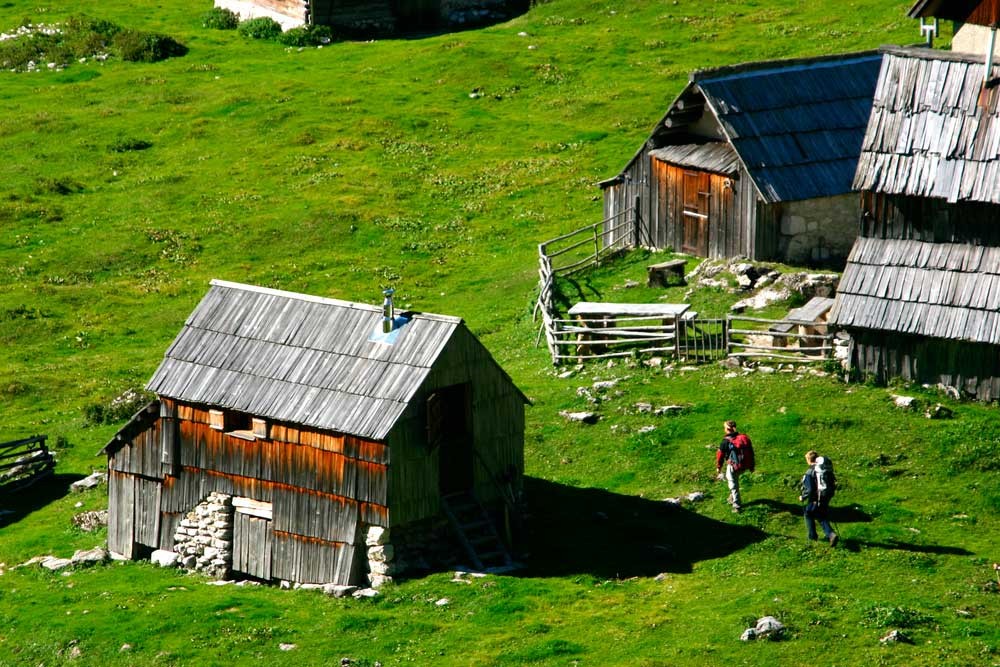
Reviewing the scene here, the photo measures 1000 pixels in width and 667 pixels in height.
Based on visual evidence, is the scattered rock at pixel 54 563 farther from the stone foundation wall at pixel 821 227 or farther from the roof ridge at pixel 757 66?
the stone foundation wall at pixel 821 227

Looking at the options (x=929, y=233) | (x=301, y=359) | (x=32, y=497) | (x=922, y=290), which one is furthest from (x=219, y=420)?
(x=929, y=233)

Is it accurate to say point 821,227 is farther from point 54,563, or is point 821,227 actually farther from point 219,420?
point 54,563

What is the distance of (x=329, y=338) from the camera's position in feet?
106

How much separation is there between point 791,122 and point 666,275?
17.3 ft

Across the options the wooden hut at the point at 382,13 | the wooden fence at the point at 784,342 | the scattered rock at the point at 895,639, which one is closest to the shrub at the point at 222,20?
the wooden hut at the point at 382,13

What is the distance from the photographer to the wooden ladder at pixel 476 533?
31.5 metres

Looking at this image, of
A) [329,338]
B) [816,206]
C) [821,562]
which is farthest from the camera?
[816,206]

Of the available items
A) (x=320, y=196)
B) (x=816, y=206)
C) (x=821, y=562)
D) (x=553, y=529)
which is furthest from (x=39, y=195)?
(x=821, y=562)

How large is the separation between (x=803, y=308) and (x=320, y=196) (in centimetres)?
2331

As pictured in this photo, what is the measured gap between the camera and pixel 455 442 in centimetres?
3203

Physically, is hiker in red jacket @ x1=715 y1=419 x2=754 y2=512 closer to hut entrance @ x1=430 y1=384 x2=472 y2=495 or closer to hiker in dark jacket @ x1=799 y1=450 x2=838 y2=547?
hiker in dark jacket @ x1=799 y1=450 x2=838 y2=547

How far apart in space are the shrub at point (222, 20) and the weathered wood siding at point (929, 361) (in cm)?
4828

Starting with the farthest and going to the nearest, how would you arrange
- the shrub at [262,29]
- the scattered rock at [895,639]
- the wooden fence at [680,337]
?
the shrub at [262,29] → the wooden fence at [680,337] → the scattered rock at [895,639]

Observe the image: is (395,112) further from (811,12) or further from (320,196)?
(811,12)
